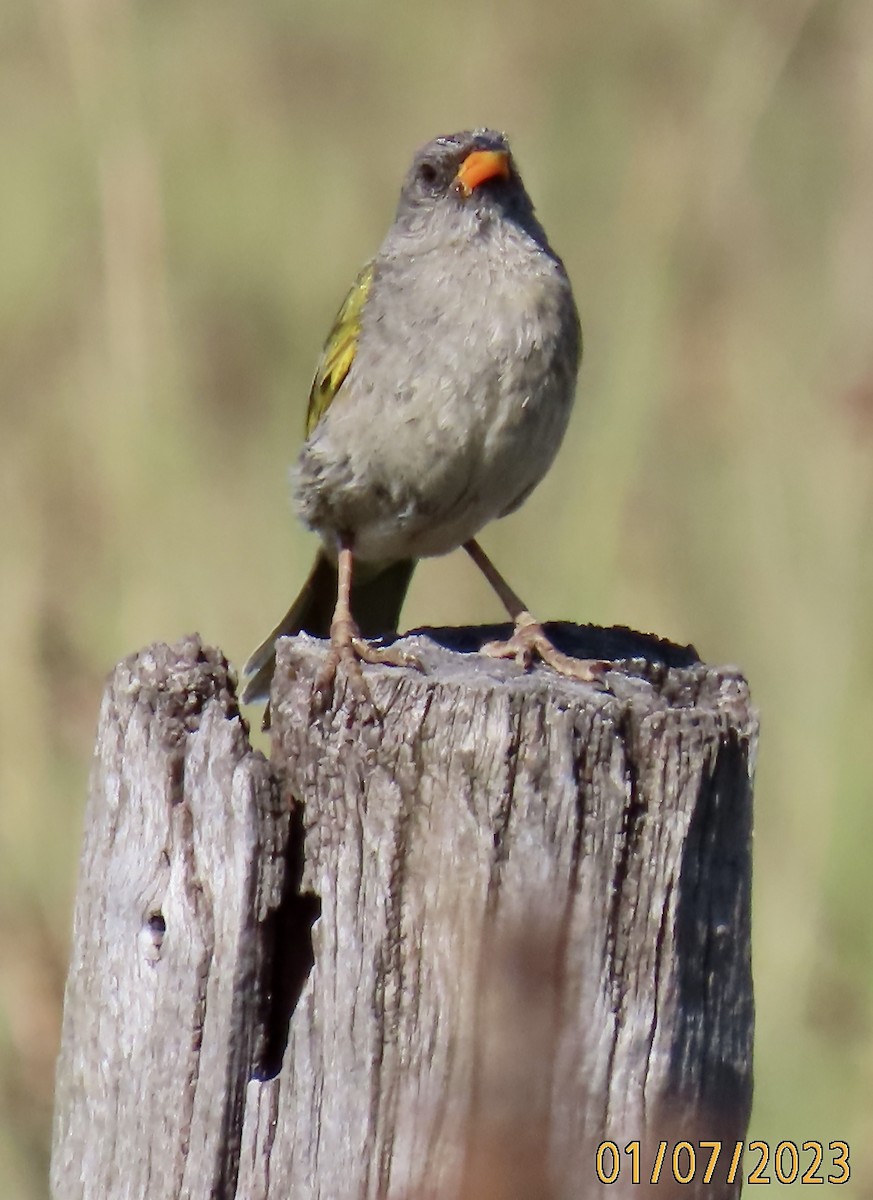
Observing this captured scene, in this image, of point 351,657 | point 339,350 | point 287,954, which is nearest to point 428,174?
point 339,350

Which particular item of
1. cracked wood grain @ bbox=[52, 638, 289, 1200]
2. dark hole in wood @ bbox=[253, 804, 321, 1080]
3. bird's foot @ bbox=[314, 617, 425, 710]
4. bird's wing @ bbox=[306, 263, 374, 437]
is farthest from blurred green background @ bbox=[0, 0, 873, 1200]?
dark hole in wood @ bbox=[253, 804, 321, 1080]

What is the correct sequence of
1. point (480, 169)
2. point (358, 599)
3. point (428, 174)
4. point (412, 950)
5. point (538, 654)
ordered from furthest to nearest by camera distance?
point (358, 599) < point (428, 174) < point (480, 169) < point (538, 654) < point (412, 950)

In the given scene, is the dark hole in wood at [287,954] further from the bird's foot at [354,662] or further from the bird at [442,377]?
Result: the bird at [442,377]

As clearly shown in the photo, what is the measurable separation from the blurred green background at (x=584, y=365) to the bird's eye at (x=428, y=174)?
344mm

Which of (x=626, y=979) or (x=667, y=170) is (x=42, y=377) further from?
(x=626, y=979)

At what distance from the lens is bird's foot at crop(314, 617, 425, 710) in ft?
8.55

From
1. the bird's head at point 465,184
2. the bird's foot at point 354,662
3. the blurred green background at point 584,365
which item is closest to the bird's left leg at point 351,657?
the bird's foot at point 354,662

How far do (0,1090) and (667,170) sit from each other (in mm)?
Result: 2560

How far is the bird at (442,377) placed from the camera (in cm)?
392

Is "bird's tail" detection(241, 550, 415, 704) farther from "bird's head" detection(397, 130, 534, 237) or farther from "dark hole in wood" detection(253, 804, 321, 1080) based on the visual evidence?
"dark hole in wood" detection(253, 804, 321, 1080)

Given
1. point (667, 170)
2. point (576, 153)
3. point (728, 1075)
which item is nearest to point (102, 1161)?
point (728, 1075)

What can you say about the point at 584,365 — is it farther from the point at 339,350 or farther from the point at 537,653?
the point at 537,653

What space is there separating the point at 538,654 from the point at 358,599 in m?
1.33

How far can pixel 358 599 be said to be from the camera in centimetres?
464
